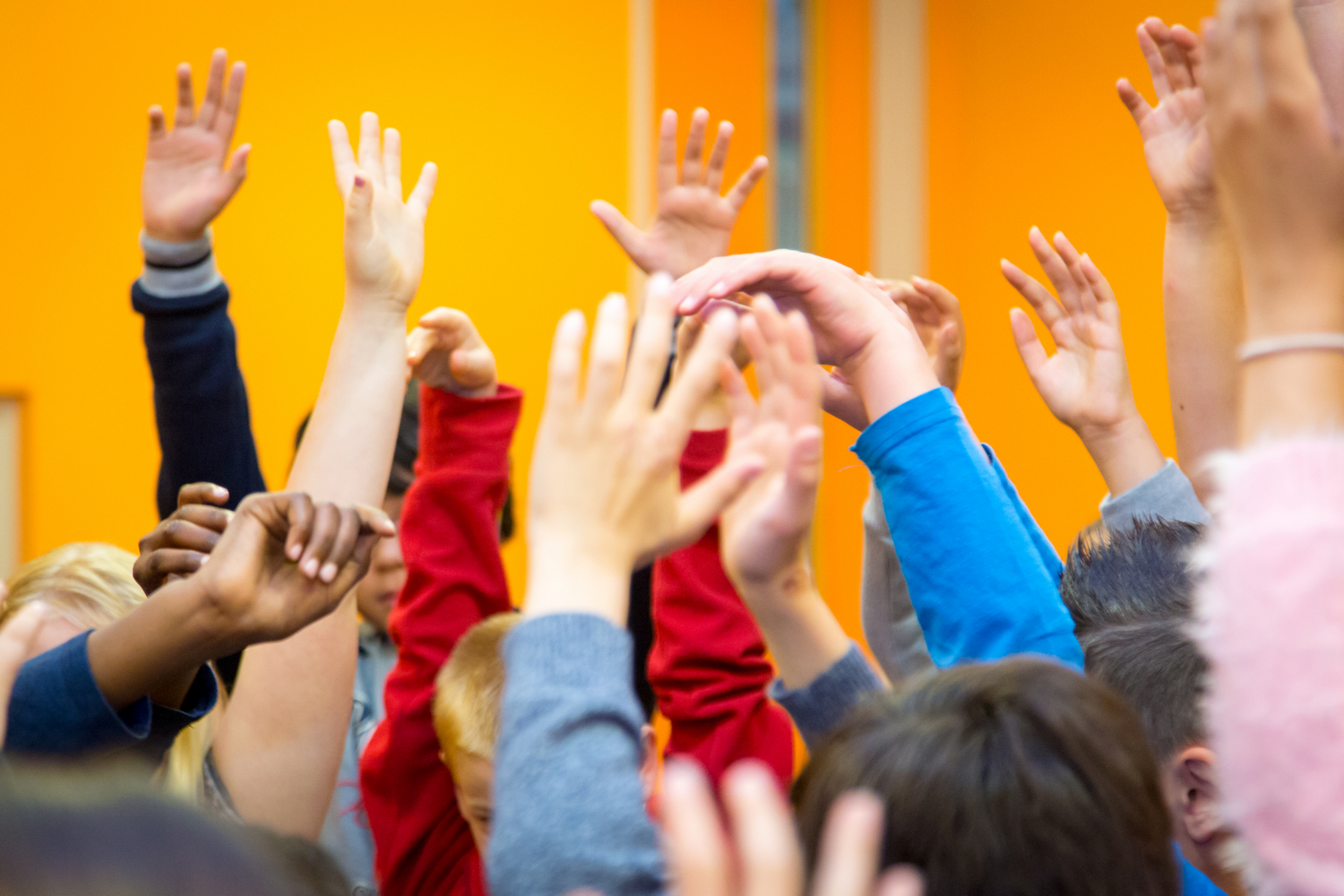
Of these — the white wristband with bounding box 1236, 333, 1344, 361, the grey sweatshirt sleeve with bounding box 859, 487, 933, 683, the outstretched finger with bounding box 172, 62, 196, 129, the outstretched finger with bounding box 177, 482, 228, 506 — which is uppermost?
the outstretched finger with bounding box 172, 62, 196, 129

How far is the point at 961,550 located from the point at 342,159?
793mm

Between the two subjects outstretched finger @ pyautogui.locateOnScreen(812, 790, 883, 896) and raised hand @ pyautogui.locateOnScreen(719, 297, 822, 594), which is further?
raised hand @ pyautogui.locateOnScreen(719, 297, 822, 594)

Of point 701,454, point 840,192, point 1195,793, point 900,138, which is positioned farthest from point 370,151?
point 900,138

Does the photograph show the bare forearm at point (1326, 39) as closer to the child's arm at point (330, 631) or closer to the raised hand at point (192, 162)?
the child's arm at point (330, 631)

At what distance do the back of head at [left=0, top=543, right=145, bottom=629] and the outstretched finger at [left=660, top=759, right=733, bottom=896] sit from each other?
3.02 feet

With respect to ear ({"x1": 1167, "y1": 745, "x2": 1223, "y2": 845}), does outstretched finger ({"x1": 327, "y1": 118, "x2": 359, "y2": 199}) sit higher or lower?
higher

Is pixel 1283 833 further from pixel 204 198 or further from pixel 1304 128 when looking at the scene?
pixel 204 198

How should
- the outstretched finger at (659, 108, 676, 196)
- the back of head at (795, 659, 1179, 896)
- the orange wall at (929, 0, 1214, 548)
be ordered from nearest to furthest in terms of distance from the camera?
1. the back of head at (795, 659, 1179, 896)
2. the outstretched finger at (659, 108, 676, 196)
3. the orange wall at (929, 0, 1214, 548)

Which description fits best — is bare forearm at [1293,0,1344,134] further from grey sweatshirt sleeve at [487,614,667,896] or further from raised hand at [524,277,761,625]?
grey sweatshirt sleeve at [487,614,667,896]

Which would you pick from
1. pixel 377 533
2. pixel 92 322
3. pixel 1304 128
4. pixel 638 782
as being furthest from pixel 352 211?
pixel 92 322

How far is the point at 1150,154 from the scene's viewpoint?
1155mm

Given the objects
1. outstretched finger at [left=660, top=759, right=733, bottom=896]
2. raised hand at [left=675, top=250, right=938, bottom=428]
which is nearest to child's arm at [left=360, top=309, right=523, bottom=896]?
raised hand at [left=675, top=250, right=938, bottom=428]

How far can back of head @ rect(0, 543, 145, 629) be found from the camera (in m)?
1.23

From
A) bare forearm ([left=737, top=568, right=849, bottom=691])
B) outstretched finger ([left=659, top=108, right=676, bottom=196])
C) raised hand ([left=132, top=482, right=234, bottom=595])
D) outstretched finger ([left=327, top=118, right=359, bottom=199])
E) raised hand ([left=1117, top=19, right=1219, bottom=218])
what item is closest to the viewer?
bare forearm ([left=737, top=568, right=849, bottom=691])
